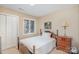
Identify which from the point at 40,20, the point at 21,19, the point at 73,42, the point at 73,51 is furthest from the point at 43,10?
the point at 73,51

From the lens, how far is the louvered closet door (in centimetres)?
168

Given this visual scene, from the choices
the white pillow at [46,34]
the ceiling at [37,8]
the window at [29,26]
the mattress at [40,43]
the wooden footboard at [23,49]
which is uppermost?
the ceiling at [37,8]

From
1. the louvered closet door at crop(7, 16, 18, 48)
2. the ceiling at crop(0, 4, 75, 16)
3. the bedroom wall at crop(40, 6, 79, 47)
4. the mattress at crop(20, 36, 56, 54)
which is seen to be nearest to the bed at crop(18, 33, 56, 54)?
the mattress at crop(20, 36, 56, 54)

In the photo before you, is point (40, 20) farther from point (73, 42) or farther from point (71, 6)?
point (73, 42)

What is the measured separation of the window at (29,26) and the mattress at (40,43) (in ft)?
0.50

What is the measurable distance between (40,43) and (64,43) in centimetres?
46

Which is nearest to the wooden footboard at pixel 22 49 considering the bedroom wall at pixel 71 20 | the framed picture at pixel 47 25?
the framed picture at pixel 47 25

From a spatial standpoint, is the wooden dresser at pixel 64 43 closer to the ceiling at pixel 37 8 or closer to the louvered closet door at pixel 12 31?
the ceiling at pixel 37 8

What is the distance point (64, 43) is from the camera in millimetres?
1751

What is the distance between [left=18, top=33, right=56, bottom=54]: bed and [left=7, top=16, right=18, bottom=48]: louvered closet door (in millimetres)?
126

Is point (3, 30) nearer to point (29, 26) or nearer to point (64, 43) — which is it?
point (29, 26)

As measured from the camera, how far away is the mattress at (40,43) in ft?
5.40
